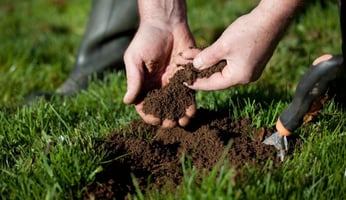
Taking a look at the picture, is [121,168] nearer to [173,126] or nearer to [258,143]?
[173,126]

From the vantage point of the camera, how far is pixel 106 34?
175 inches

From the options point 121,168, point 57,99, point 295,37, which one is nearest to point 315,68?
point 121,168

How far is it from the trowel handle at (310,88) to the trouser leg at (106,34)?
7.77ft

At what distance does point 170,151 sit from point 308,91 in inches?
27.3

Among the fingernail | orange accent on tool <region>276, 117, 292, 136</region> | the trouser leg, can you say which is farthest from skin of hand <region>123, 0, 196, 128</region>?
the trouser leg

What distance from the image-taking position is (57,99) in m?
3.59

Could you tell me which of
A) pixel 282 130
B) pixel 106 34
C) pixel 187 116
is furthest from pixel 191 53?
pixel 106 34

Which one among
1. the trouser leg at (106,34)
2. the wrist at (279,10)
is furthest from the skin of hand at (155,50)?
the trouser leg at (106,34)

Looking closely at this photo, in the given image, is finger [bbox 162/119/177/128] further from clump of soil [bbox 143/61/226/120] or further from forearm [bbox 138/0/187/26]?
forearm [bbox 138/0/187/26]

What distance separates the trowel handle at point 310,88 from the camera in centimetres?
212

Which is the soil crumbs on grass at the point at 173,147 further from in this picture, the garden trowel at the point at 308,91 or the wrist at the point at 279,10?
the wrist at the point at 279,10

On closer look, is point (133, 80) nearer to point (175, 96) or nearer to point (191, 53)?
point (175, 96)

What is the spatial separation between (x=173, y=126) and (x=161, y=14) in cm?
66

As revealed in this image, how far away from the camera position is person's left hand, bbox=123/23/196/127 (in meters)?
2.66
